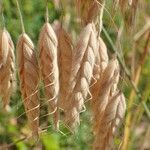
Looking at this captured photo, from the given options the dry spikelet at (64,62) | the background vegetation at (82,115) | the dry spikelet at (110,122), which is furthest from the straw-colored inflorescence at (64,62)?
the background vegetation at (82,115)

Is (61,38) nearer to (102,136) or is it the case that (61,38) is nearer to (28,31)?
(102,136)

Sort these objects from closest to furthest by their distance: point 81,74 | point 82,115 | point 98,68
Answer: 1. point 81,74
2. point 98,68
3. point 82,115

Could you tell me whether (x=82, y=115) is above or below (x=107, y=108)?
below

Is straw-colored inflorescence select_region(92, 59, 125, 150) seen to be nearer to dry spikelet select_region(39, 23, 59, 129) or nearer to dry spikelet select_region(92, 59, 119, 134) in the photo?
dry spikelet select_region(92, 59, 119, 134)

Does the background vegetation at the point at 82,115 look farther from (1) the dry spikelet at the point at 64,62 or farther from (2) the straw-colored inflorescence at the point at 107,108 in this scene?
(1) the dry spikelet at the point at 64,62

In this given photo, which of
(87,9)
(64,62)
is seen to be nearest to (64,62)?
(64,62)

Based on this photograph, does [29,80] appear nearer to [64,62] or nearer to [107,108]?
[64,62]

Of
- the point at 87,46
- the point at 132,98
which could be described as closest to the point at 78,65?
the point at 87,46
